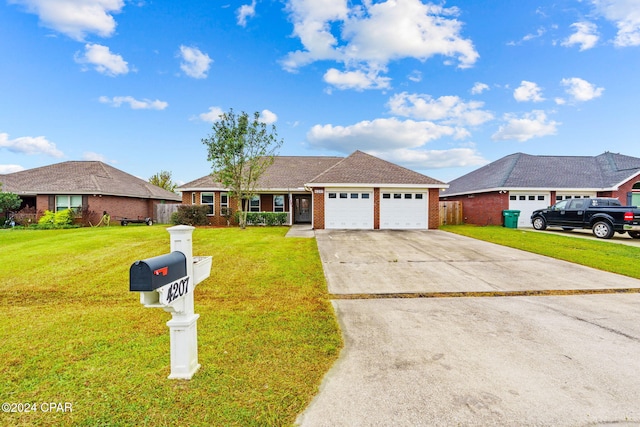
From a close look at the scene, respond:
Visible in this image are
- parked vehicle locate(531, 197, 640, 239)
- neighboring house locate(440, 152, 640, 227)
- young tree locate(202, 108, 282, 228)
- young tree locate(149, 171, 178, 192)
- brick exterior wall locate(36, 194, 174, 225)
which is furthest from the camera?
young tree locate(149, 171, 178, 192)

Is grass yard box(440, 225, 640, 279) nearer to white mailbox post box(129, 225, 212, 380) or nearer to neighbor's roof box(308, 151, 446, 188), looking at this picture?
neighbor's roof box(308, 151, 446, 188)

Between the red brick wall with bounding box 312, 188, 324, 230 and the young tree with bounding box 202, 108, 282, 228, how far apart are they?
3.86 metres

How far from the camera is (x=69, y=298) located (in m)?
6.10

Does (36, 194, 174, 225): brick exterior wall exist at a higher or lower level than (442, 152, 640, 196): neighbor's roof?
lower

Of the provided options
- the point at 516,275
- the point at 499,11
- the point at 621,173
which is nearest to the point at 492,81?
the point at 499,11

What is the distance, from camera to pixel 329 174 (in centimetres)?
1869

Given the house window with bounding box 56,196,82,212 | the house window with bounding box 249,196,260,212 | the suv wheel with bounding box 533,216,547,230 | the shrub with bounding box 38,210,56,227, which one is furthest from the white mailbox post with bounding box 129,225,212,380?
the house window with bounding box 56,196,82,212

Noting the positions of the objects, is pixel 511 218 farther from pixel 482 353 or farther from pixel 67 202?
pixel 67 202

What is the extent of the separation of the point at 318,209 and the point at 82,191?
18221mm

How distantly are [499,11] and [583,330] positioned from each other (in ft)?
51.1

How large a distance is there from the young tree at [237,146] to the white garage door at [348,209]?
4.86 metres

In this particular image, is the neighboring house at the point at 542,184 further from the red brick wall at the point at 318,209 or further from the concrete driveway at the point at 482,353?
the concrete driveway at the point at 482,353

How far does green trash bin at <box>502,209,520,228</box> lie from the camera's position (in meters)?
19.7

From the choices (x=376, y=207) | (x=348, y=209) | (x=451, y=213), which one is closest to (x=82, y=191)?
(x=348, y=209)
